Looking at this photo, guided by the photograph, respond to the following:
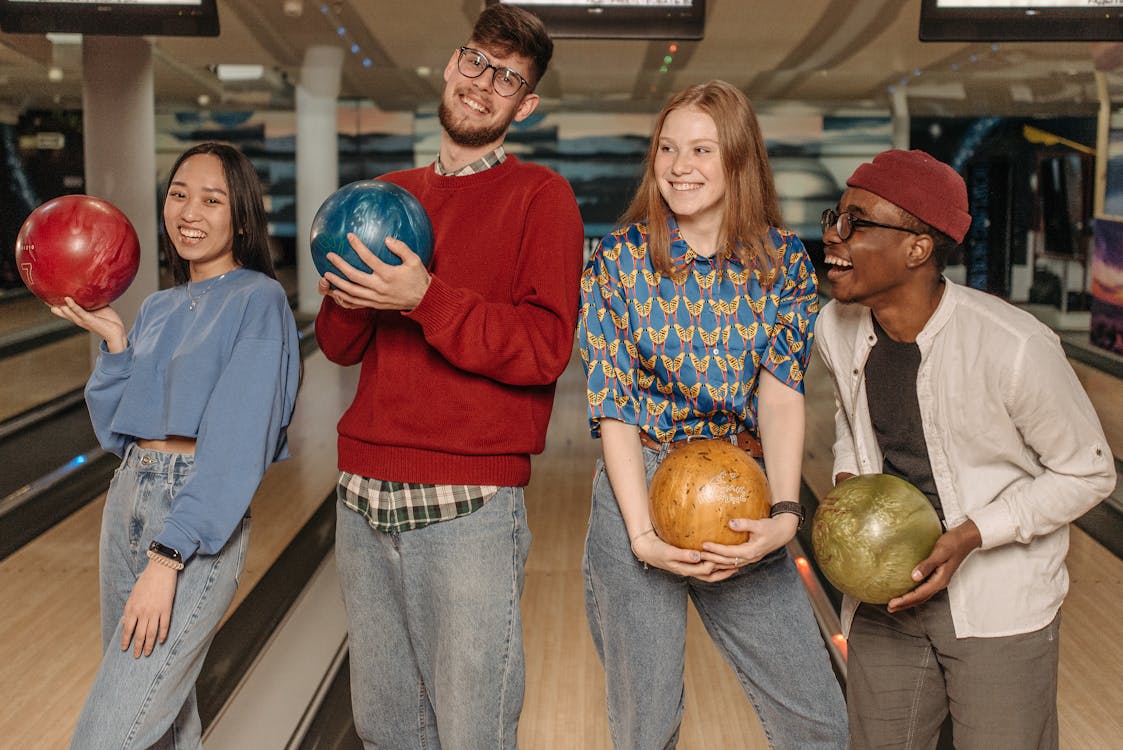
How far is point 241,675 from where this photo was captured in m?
2.84

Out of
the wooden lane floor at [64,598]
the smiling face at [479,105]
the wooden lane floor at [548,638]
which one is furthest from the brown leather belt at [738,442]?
the wooden lane floor at [64,598]

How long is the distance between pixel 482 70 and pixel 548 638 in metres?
1.98

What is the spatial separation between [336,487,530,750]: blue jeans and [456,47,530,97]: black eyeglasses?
0.59 meters

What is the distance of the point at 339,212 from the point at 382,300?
0.13 meters

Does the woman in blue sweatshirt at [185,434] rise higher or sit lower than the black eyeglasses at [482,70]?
lower

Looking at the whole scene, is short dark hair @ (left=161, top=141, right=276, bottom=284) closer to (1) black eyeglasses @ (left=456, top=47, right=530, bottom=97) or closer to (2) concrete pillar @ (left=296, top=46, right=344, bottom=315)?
(1) black eyeglasses @ (left=456, top=47, right=530, bottom=97)

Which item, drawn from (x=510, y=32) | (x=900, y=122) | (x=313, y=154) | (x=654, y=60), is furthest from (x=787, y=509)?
(x=900, y=122)

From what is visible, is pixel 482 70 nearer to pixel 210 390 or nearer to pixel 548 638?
pixel 210 390

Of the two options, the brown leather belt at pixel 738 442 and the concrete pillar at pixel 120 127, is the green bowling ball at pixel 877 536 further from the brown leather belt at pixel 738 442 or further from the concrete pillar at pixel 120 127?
the concrete pillar at pixel 120 127

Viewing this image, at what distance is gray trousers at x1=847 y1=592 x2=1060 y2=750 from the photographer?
1.54 metres

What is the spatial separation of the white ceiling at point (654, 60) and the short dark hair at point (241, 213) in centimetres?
411

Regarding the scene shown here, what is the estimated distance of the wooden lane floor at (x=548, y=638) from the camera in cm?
259

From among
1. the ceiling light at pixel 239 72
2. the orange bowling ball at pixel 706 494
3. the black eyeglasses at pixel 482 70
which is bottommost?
the orange bowling ball at pixel 706 494

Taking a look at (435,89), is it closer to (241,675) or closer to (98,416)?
(241,675)
